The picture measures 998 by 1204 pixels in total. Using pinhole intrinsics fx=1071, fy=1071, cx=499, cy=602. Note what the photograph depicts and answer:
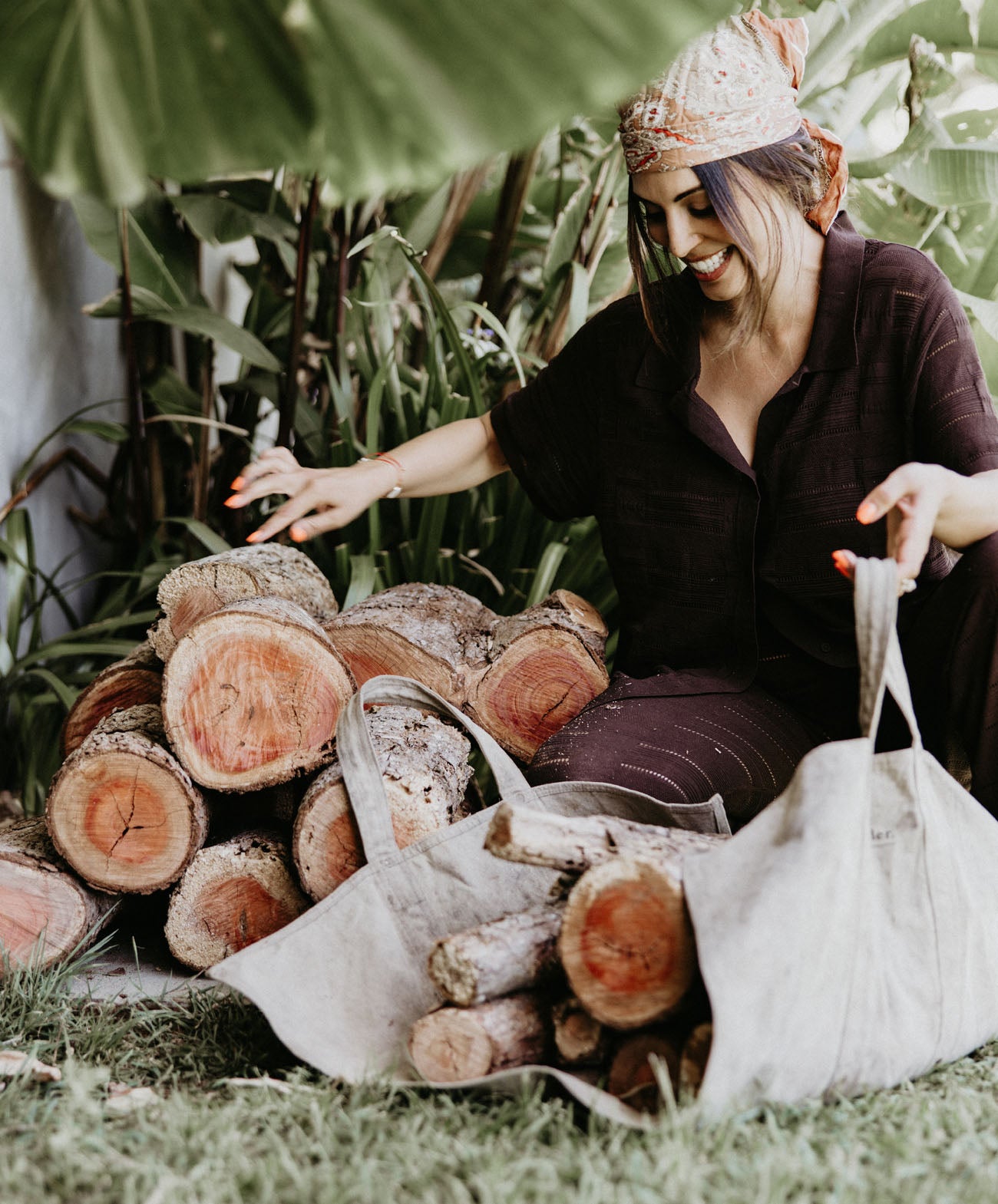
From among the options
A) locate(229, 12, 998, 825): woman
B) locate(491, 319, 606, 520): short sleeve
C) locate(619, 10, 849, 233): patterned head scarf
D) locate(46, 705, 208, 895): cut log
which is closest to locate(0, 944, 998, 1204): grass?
locate(46, 705, 208, 895): cut log

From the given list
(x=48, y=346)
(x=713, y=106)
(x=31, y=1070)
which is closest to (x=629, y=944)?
(x=31, y=1070)

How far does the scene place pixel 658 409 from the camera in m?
1.45

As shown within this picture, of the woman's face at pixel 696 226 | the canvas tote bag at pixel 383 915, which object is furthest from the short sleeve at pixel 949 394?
the canvas tote bag at pixel 383 915

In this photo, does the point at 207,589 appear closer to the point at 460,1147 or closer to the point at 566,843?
the point at 566,843

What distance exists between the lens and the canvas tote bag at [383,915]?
3.37ft

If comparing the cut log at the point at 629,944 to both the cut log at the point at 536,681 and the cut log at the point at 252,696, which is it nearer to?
the cut log at the point at 252,696

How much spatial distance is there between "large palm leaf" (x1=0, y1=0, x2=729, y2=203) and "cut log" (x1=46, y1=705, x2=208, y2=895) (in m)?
0.80

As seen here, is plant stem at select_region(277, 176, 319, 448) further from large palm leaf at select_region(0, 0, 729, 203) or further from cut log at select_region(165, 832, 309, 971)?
large palm leaf at select_region(0, 0, 729, 203)

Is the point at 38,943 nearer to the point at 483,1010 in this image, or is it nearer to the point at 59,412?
the point at 483,1010

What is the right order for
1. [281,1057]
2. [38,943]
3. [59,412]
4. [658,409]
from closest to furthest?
[281,1057]
[38,943]
[658,409]
[59,412]

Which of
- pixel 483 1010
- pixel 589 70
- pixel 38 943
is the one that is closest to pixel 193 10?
pixel 589 70

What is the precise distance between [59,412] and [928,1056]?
2.09 metres

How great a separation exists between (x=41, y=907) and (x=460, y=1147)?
2.36ft

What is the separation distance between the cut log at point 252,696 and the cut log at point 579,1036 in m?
0.50
